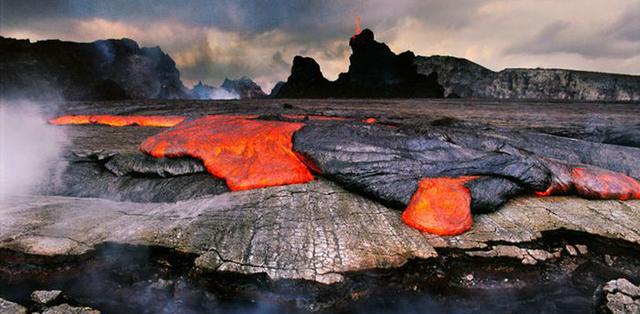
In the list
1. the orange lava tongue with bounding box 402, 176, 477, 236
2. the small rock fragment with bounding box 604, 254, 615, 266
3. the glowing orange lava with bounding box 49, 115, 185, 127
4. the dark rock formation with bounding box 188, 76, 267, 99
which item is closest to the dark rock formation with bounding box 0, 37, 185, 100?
the dark rock formation with bounding box 188, 76, 267, 99

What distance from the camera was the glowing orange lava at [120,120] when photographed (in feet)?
24.1

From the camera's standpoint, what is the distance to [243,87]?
91.8 meters

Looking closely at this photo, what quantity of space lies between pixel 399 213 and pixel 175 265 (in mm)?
2309

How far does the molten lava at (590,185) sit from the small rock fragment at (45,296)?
508 centimetres

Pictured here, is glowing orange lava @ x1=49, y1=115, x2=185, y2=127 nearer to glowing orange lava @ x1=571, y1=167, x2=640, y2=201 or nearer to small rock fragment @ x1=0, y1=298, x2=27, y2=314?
small rock fragment @ x1=0, y1=298, x2=27, y2=314

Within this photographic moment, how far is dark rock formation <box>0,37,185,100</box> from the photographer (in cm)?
3829

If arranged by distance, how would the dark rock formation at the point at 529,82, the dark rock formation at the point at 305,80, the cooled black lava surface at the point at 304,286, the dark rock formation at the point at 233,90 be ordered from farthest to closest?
1. the dark rock formation at the point at 233,90
2. the dark rock formation at the point at 305,80
3. the dark rock formation at the point at 529,82
4. the cooled black lava surface at the point at 304,286

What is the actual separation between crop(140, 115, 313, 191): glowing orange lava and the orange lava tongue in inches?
54.1

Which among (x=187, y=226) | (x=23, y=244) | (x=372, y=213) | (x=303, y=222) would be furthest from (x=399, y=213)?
(x=23, y=244)

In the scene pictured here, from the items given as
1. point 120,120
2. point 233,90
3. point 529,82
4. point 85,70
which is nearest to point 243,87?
→ point 233,90

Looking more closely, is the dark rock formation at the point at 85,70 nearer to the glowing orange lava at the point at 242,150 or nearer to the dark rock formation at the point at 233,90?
the dark rock formation at the point at 233,90

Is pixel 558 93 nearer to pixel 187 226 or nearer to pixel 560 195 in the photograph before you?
pixel 560 195

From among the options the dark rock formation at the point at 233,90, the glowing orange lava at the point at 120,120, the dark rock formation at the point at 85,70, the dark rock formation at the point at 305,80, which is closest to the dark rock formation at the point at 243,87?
the dark rock formation at the point at 233,90

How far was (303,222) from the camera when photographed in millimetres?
3164
